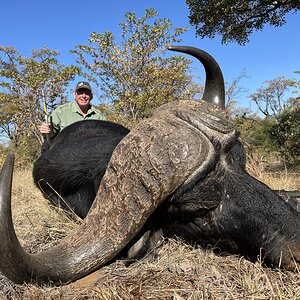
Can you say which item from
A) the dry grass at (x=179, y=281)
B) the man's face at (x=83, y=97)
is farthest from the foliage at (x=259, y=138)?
the dry grass at (x=179, y=281)

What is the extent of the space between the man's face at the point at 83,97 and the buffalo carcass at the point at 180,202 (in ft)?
13.9

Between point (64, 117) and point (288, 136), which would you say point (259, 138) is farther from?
point (64, 117)

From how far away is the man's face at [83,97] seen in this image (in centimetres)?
644

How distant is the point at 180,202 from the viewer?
2.20 metres

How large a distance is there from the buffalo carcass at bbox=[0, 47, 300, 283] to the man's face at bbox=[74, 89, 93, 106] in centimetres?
423

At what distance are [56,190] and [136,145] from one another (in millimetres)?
1378

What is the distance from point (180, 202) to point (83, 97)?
461 cm

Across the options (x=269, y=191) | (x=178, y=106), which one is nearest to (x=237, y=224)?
(x=269, y=191)

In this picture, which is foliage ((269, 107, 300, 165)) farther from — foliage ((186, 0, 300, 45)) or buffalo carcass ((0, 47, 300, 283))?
buffalo carcass ((0, 47, 300, 283))

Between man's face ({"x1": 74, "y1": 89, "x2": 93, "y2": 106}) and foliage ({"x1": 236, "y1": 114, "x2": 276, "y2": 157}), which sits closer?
man's face ({"x1": 74, "y1": 89, "x2": 93, "y2": 106})

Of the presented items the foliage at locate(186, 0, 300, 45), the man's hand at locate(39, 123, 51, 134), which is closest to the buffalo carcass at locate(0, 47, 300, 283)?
the man's hand at locate(39, 123, 51, 134)

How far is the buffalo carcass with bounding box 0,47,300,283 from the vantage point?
2.04m

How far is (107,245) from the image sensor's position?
6.75 feet

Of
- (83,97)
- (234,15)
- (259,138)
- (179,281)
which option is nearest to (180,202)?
(179,281)
